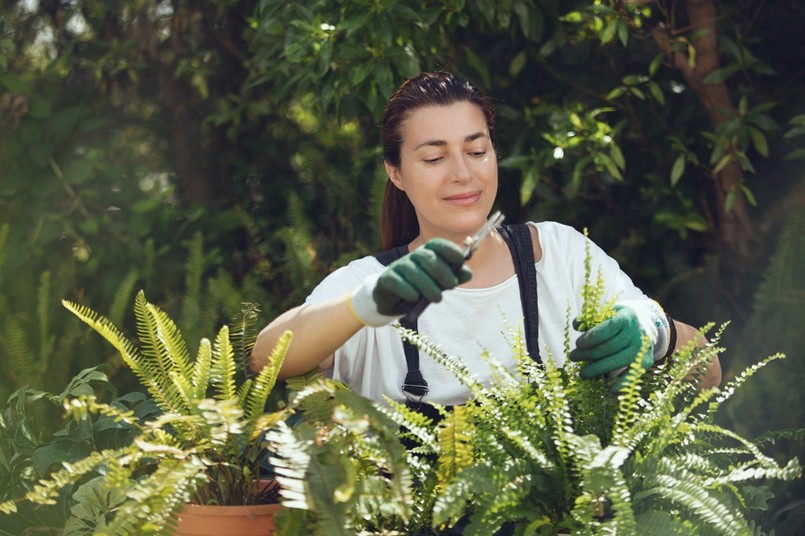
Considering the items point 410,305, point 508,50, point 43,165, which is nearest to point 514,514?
point 410,305

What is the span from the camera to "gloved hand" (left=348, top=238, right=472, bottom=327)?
1491mm

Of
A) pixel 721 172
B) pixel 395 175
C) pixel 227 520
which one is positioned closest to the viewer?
pixel 227 520

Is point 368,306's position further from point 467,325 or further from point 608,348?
point 467,325

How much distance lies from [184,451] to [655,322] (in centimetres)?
90

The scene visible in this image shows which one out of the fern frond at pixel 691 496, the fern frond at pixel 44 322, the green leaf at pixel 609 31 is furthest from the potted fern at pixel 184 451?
the green leaf at pixel 609 31

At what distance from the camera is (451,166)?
2121 millimetres

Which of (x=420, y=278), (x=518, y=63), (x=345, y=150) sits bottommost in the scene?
(x=420, y=278)

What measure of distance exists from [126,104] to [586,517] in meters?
3.39

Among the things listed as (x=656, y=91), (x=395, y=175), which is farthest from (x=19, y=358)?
(x=656, y=91)

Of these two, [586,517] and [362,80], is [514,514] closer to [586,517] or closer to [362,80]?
[586,517]

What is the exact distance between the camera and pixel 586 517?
1372mm

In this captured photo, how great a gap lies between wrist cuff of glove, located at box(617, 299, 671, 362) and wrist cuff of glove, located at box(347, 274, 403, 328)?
469 millimetres

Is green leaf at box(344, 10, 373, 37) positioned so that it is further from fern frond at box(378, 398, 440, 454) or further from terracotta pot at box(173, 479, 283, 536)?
terracotta pot at box(173, 479, 283, 536)

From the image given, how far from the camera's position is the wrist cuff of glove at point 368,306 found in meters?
1.60
